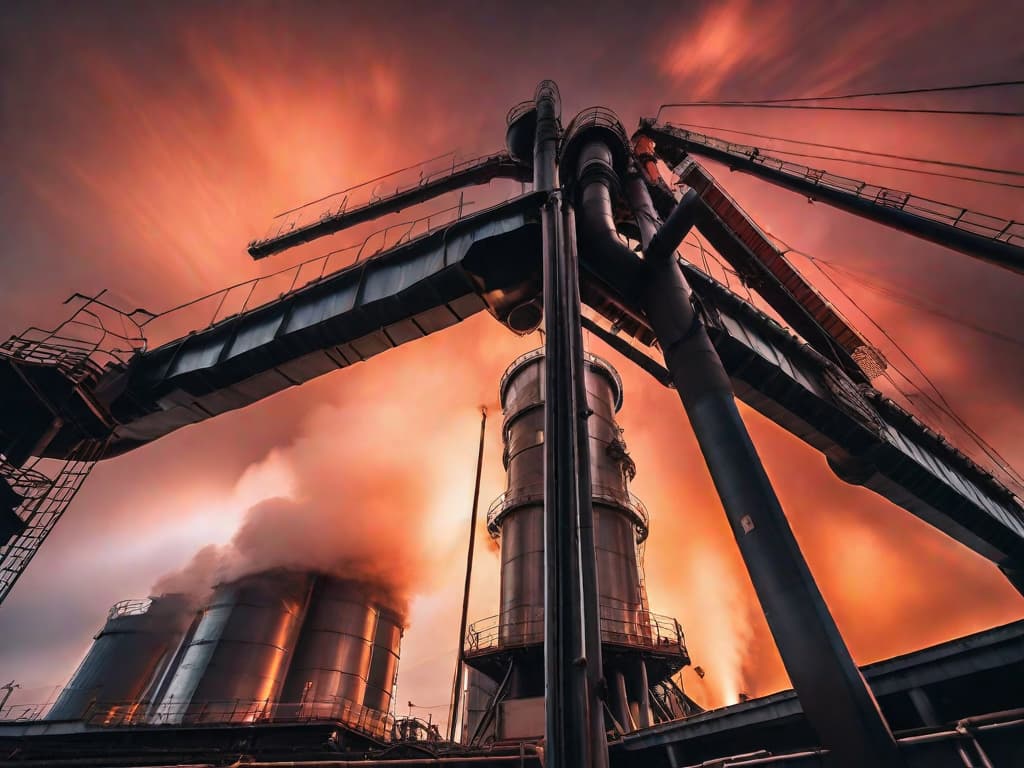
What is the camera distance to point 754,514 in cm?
726

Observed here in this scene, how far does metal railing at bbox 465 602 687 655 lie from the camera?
1389 cm

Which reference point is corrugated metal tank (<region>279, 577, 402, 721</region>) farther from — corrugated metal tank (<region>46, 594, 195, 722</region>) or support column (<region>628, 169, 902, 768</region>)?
support column (<region>628, 169, 902, 768</region>)

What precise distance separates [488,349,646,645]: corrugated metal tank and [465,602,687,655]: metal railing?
0.10 ft

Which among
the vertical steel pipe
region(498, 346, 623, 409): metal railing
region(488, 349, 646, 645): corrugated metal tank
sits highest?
region(498, 346, 623, 409): metal railing

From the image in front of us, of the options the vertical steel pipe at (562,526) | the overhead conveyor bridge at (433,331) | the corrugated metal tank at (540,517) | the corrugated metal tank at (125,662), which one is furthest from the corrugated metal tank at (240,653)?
the vertical steel pipe at (562,526)

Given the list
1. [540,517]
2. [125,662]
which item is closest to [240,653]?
[125,662]

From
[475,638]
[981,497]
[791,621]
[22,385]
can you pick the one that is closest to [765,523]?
[791,621]

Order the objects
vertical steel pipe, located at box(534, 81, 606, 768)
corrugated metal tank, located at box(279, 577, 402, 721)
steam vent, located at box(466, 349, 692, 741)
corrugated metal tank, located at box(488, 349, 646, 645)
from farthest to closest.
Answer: corrugated metal tank, located at box(279, 577, 402, 721) < corrugated metal tank, located at box(488, 349, 646, 645) < steam vent, located at box(466, 349, 692, 741) < vertical steel pipe, located at box(534, 81, 606, 768)

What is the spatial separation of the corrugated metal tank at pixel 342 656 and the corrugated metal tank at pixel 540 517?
30.4 ft

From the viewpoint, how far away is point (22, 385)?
11.1m

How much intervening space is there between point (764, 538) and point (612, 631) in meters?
8.65

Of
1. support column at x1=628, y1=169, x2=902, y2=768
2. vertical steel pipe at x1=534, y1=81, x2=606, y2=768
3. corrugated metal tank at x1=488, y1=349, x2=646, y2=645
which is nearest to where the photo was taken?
vertical steel pipe at x1=534, y1=81, x2=606, y2=768

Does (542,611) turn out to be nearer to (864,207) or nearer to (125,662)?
(864,207)

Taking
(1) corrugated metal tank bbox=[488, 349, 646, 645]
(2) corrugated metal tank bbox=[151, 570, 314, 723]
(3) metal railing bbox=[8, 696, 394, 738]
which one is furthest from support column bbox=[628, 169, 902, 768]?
(2) corrugated metal tank bbox=[151, 570, 314, 723]
